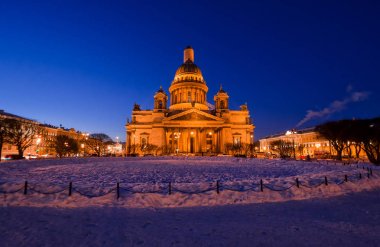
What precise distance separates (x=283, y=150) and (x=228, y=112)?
24.6 metres

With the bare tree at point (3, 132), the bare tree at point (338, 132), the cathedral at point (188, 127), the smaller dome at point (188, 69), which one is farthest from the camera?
the smaller dome at point (188, 69)

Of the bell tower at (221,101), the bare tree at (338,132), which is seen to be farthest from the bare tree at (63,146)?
the bare tree at (338,132)

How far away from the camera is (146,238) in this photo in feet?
28.4

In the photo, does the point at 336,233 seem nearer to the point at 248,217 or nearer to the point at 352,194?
the point at 248,217

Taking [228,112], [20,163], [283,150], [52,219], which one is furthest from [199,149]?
[52,219]

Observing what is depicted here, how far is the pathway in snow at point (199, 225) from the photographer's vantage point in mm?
8391

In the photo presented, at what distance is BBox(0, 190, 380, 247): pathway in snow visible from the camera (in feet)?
27.5

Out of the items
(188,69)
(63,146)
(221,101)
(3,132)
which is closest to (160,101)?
(188,69)

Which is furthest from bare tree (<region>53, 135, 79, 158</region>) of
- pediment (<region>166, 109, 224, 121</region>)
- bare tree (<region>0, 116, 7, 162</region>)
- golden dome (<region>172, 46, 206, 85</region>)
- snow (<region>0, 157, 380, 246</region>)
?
snow (<region>0, 157, 380, 246</region>)

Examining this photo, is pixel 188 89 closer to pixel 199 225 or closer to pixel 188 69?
pixel 188 69

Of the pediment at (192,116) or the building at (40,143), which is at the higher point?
the pediment at (192,116)

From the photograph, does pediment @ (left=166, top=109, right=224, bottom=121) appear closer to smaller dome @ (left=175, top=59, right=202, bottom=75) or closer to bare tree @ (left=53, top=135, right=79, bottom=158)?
smaller dome @ (left=175, top=59, right=202, bottom=75)

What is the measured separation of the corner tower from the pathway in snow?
80.4 metres

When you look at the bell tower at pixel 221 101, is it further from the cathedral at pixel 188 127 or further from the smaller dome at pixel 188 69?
the smaller dome at pixel 188 69
